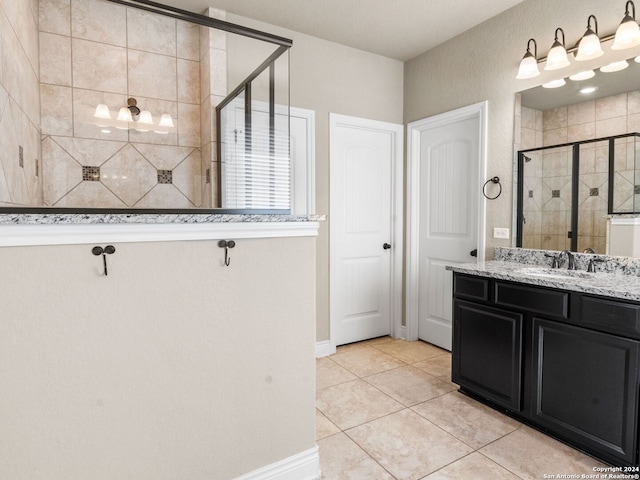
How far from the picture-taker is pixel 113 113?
1.43 metres

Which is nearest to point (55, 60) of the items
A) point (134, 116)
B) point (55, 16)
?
point (55, 16)

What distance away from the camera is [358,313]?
3664mm

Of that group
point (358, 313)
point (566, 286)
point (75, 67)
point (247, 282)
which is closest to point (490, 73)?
point (566, 286)

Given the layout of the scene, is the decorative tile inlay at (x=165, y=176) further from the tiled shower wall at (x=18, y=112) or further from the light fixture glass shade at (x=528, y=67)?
the light fixture glass shade at (x=528, y=67)

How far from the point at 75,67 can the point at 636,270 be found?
303cm

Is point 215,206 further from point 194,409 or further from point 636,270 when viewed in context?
point 636,270

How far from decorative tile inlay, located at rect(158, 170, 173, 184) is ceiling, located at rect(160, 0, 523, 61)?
178cm

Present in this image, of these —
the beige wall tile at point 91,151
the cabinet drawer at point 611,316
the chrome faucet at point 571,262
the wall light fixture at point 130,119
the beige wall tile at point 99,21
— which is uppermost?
the beige wall tile at point 99,21

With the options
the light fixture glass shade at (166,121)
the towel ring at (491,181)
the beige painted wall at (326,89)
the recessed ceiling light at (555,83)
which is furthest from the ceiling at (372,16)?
the light fixture glass shade at (166,121)

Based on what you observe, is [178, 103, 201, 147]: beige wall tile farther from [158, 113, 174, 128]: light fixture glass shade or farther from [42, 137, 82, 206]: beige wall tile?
[42, 137, 82, 206]: beige wall tile

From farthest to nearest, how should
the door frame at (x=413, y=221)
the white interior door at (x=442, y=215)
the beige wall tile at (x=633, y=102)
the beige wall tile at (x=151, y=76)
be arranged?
the door frame at (x=413, y=221) < the white interior door at (x=442, y=215) < the beige wall tile at (x=633, y=102) < the beige wall tile at (x=151, y=76)

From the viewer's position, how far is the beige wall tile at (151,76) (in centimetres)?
153

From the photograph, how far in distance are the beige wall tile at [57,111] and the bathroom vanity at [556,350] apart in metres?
2.29

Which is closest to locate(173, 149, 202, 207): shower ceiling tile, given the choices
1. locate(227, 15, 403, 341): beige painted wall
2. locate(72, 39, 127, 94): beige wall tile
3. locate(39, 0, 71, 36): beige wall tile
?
locate(72, 39, 127, 94): beige wall tile
